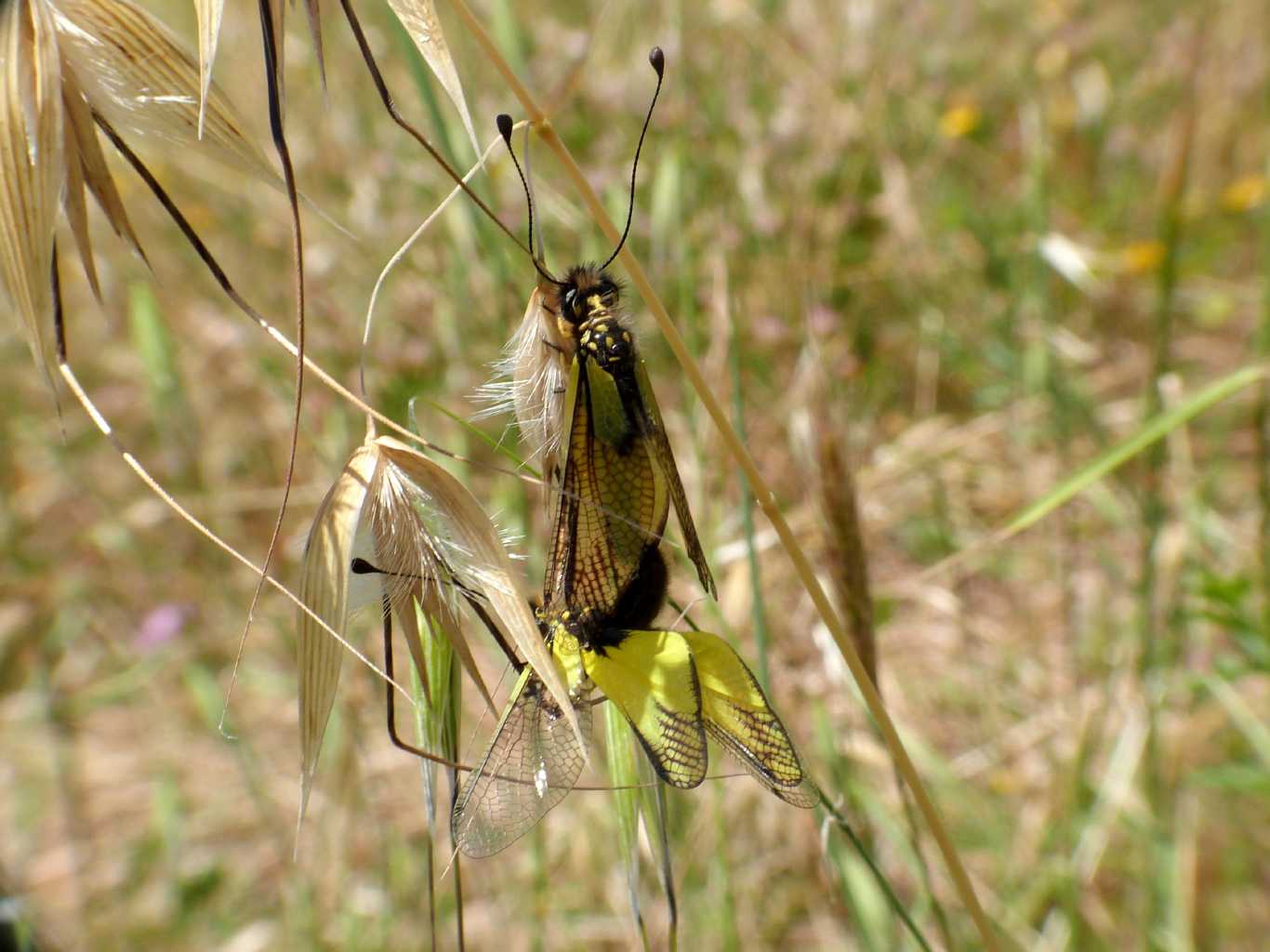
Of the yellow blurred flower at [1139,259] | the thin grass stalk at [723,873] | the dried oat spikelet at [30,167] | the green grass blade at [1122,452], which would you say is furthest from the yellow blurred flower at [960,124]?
the dried oat spikelet at [30,167]

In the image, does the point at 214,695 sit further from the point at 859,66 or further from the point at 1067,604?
the point at 859,66

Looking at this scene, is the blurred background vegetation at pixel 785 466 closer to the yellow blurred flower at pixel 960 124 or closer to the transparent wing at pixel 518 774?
the yellow blurred flower at pixel 960 124

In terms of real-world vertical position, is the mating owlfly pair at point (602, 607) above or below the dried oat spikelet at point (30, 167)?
below

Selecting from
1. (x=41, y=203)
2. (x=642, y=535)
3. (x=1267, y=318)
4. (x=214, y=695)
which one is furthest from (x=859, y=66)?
(x=41, y=203)

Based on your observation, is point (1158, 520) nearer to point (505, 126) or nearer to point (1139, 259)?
point (505, 126)

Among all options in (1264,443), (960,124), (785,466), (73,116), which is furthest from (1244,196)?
(73,116)

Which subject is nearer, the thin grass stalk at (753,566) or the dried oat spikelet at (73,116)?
the dried oat spikelet at (73,116)
